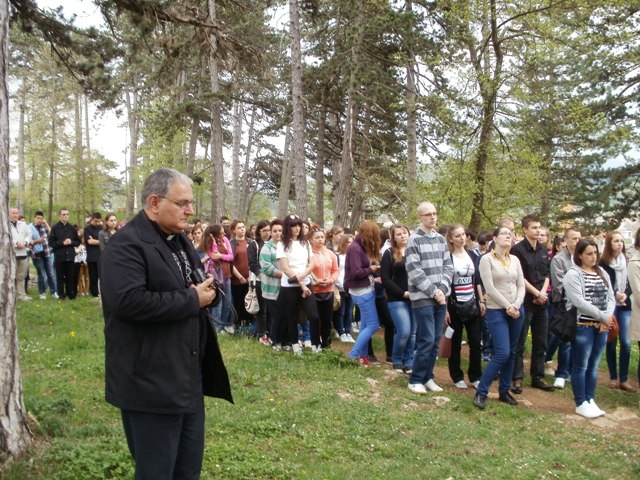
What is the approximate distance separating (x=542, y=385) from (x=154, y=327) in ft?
21.0

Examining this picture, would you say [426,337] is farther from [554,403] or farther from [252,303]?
[252,303]

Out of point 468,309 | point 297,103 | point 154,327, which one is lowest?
point 468,309

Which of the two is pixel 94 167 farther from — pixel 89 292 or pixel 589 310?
pixel 589 310

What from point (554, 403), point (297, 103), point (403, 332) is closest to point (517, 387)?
point (554, 403)

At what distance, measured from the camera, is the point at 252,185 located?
42.1 m

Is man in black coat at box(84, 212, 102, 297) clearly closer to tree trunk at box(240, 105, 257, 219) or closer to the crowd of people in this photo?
the crowd of people

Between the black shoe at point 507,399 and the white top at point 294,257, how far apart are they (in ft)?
9.91

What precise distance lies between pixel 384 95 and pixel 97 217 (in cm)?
982

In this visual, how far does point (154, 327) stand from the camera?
Answer: 106 inches

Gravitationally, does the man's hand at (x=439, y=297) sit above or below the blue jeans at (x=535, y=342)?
above

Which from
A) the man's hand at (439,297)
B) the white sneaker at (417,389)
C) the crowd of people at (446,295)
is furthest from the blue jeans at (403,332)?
the man's hand at (439,297)

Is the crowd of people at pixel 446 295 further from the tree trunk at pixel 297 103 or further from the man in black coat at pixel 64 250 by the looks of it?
the tree trunk at pixel 297 103

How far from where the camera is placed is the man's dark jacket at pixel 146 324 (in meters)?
2.61

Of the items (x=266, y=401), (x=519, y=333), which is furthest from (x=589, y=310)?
(x=266, y=401)
